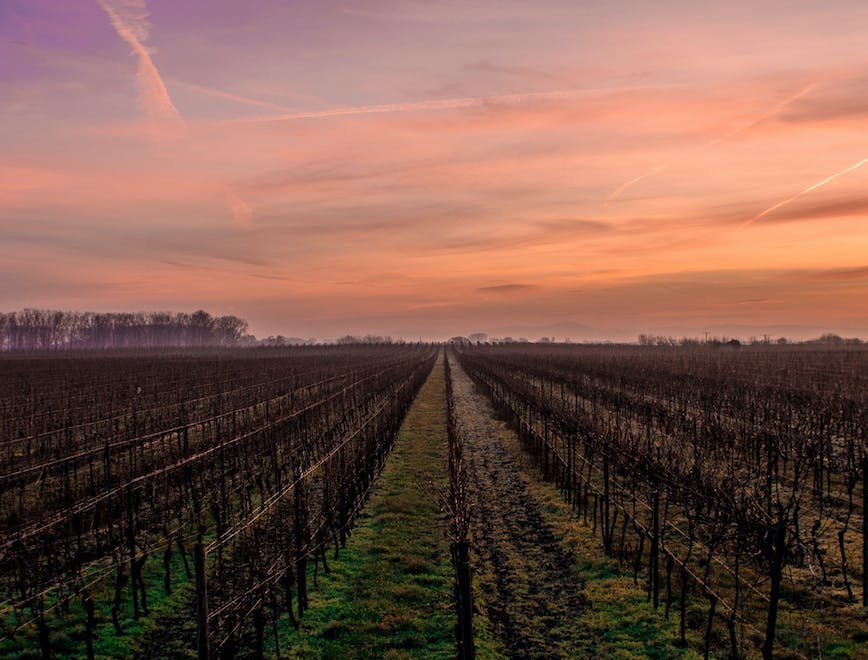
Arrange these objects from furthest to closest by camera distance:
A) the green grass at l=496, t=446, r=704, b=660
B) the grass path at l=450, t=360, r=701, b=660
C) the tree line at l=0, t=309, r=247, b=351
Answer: the tree line at l=0, t=309, r=247, b=351, the grass path at l=450, t=360, r=701, b=660, the green grass at l=496, t=446, r=704, b=660

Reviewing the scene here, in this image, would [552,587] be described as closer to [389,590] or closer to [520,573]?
[520,573]

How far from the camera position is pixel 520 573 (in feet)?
26.5

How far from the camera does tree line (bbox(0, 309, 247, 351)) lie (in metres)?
161

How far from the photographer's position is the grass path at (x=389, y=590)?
637cm

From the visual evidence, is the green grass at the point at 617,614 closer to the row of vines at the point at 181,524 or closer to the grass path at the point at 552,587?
the grass path at the point at 552,587

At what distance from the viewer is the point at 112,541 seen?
7445 millimetres

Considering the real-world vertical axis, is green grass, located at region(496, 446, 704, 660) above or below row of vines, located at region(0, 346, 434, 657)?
below

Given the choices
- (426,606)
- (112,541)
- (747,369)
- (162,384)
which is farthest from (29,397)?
(747,369)

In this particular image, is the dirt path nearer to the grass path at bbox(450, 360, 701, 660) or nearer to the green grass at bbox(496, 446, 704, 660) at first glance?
the grass path at bbox(450, 360, 701, 660)

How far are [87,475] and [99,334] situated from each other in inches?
7536

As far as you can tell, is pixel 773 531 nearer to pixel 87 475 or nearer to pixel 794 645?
pixel 794 645

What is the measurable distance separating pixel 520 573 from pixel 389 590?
1886mm

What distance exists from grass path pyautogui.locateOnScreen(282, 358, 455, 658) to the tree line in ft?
583

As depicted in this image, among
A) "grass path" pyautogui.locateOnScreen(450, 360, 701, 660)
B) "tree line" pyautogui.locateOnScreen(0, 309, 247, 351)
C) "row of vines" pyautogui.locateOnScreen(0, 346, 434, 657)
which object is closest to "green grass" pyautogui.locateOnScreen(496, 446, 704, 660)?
"grass path" pyautogui.locateOnScreen(450, 360, 701, 660)
